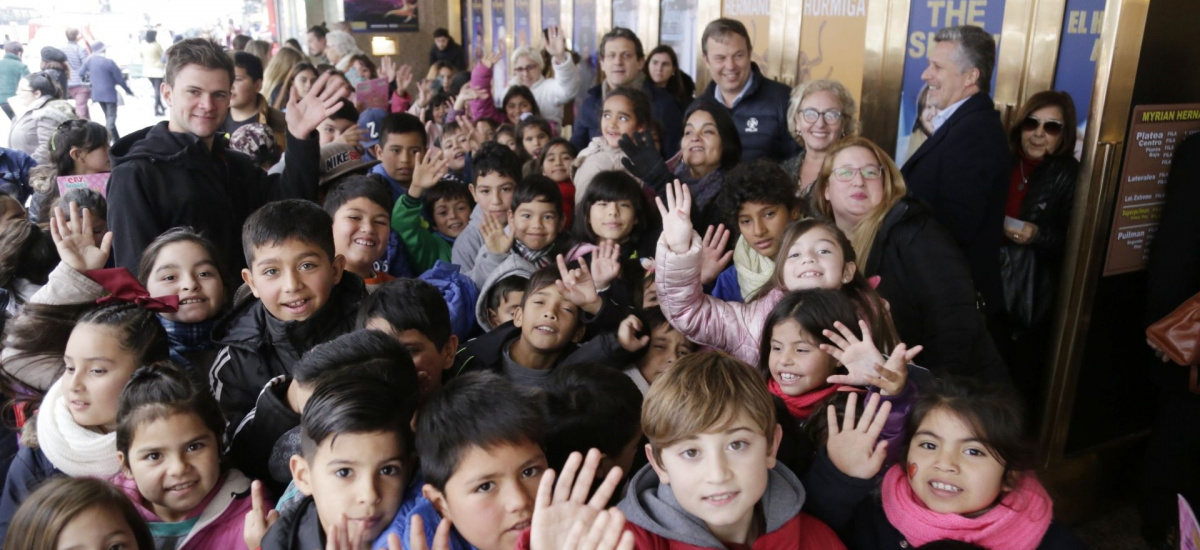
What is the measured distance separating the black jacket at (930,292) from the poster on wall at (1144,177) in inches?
37.4

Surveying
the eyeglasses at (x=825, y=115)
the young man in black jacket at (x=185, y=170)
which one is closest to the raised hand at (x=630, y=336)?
the young man in black jacket at (x=185, y=170)

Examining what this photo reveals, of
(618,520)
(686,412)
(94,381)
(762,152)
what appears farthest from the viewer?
(762,152)

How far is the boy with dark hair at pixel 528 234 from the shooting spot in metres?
3.31

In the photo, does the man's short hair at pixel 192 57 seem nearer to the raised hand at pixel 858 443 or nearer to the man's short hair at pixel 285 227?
the man's short hair at pixel 285 227

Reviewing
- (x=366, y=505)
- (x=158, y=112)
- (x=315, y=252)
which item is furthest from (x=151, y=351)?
(x=158, y=112)

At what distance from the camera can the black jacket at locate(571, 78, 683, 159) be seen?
4.93 meters

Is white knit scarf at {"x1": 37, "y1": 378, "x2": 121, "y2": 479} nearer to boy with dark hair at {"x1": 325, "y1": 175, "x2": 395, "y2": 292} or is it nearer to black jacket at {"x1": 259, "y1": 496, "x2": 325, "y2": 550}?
black jacket at {"x1": 259, "y1": 496, "x2": 325, "y2": 550}

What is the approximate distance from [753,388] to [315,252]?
1328mm

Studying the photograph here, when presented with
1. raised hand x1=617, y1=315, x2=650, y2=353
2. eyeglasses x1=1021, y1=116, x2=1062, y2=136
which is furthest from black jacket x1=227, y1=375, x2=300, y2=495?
eyeglasses x1=1021, y1=116, x2=1062, y2=136

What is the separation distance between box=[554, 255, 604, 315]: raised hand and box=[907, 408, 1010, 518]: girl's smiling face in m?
1.09

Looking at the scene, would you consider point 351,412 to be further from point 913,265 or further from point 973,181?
point 973,181

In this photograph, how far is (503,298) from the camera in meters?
2.93

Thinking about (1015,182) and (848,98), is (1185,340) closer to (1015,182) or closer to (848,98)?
(1015,182)

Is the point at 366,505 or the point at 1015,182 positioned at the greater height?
the point at 1015,182
